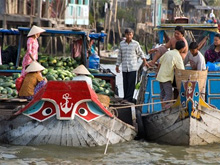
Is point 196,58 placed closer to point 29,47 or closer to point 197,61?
point 197,61

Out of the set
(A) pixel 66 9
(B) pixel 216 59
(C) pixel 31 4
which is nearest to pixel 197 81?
(B) pixel 216 59

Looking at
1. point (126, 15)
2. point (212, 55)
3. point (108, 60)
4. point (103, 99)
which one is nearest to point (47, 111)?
point (103, 99)

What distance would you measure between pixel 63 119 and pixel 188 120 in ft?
6.07

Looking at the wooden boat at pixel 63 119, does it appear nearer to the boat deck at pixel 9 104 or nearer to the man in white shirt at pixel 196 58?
the boat deck at pixel 9 104

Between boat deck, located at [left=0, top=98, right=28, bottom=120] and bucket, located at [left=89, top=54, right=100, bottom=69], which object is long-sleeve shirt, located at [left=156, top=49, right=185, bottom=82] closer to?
boat deck, located at [left=0, top=98, right=28, bottom=120]

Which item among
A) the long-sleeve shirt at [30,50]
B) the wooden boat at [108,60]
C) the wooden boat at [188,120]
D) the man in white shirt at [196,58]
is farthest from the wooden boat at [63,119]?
the wooden boat at [108,60]

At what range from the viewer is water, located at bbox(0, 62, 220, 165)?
26.0 feet

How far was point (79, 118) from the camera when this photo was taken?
8.04 metres

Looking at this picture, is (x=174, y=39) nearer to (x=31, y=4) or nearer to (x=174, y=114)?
(x=174, y=114)

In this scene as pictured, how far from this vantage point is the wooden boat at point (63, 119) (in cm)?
787

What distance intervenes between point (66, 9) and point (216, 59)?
1825 centimetres

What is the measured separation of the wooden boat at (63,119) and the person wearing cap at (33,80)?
81cm

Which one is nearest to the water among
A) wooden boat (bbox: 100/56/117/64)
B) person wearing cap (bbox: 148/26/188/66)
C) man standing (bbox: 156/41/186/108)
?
man standing (bbox: 156/41/186/108)

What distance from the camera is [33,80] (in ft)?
29.6
